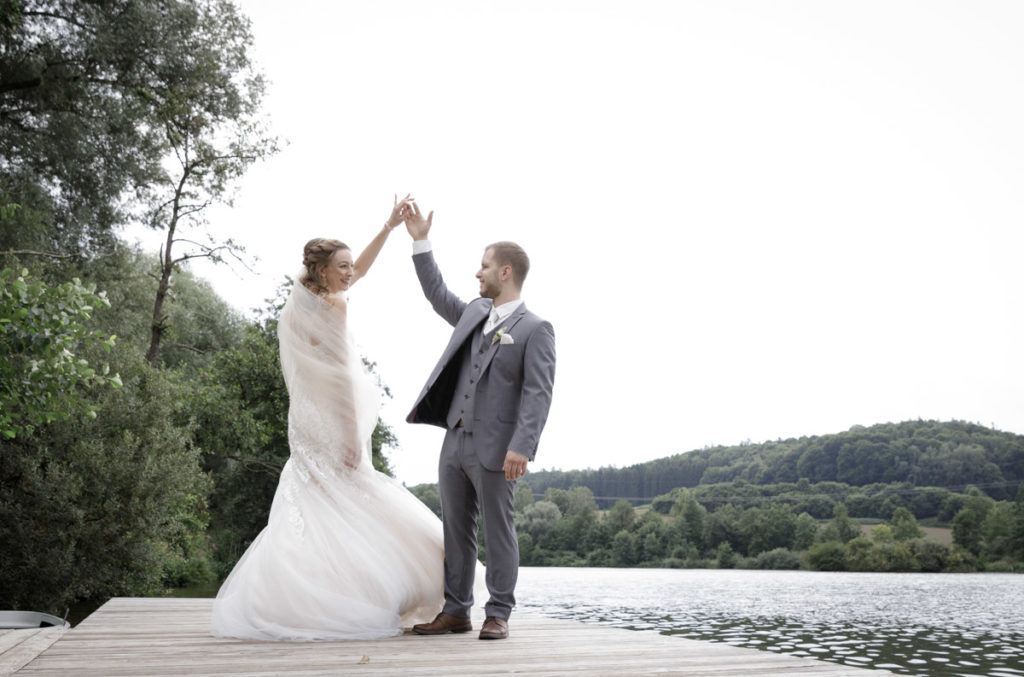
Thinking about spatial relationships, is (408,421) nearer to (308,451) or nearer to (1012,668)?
(308,451)

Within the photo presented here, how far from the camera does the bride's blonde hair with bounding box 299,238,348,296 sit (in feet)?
15.0

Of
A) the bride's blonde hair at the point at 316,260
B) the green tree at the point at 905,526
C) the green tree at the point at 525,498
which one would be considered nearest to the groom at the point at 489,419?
the bride's blonde hair at the point at 316,260

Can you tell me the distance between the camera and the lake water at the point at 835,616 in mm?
16375

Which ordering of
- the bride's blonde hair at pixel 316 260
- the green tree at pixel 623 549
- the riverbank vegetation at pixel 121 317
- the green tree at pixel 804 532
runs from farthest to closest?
the green tree at pixel 623 549
the green tree at pixel 804 532
the riverbank vegetation at pixel 121 317
the bride's blonde hair at pixel 316 260

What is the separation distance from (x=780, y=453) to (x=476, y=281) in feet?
256

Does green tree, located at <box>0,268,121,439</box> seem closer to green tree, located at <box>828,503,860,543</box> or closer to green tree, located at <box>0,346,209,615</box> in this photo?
green tree, located at <box>0,346,209,615</box>

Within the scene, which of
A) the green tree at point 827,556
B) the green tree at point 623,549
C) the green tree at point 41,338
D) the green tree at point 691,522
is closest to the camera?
the green tree at point 41,338

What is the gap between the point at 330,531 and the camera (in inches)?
168

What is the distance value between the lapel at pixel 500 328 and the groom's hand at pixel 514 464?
0.53 metres

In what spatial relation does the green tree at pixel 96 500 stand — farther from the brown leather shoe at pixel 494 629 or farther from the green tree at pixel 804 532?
the green tree at pixel 804 532

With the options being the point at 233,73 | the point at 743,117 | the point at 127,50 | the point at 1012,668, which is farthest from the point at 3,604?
the point at 743,117

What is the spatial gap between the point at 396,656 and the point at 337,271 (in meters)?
2.10

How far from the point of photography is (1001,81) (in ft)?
292

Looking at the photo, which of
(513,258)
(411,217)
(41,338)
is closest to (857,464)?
(41,338)
